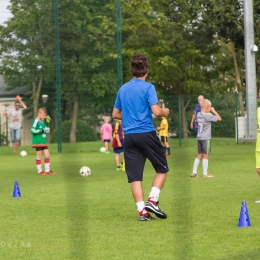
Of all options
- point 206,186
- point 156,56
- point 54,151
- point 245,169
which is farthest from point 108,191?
point 156,56

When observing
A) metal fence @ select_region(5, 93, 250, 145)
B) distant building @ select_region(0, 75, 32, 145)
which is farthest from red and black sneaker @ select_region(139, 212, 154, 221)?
distant building @ select_region(0, 75, 32, 145)

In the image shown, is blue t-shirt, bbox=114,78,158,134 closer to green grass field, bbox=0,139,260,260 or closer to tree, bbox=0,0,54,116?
green grass field, bbox=0,139,260,260

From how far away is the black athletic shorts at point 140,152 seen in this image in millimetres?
9523

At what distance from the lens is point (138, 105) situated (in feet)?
31.2

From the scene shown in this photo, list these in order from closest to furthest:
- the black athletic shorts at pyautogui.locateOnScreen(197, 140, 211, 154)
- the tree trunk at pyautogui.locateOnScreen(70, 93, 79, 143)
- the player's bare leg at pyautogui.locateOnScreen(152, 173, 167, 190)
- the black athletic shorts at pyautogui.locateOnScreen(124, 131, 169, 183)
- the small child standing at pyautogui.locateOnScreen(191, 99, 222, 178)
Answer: the black athletic shorts at pyautogui.locateOnScreen(124, 131, 169, 183)
the player's bare leg at pyautogui.locateOnScreen(152, 173, 167, 190)
the small child standing at pyautogui.locateOnScreen(191, 99, 222, 178)
the black athletic shorts at pyautogui.locateOnScreen(197, 140, 211, 154)
the tree trunk at pyautogui.locateOnScreen(70, 93, 79, 143)

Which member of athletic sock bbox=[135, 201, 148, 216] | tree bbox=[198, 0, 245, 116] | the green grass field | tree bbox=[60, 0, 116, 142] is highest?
tree bbox=[198, 0, 245, 116]

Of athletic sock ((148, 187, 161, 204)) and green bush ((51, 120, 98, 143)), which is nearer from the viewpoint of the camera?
athletic sock ((148, 187, 161, 204))

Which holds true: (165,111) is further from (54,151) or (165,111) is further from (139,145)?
(54,151)

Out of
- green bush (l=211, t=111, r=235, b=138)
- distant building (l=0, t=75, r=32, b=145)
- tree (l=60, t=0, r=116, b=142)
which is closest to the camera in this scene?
tree (l=60, t=0, r=116, b=142)

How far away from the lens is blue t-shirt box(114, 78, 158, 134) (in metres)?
9.47

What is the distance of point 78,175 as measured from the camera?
1795 centimetres

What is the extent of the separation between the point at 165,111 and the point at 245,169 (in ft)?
30.4

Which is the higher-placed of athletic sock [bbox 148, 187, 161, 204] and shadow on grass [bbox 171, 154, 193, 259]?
athletic sock [bbox 148, 187, 161, 204]

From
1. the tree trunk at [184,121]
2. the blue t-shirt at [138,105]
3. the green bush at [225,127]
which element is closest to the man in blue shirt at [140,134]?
the blue t-shirt at [138,105]
